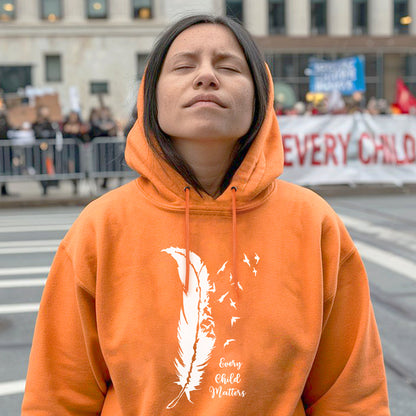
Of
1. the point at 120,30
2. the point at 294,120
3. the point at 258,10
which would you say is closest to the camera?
the point at 294,120

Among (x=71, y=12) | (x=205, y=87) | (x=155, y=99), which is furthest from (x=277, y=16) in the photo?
(x=205, y=87)

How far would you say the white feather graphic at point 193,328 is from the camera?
173cm

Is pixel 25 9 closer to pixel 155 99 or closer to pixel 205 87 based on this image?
pixel 155 99

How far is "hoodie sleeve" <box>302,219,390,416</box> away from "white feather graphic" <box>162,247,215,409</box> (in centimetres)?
32

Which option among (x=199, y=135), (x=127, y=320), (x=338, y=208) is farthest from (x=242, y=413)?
(x=338, y=208)

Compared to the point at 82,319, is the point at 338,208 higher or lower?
A: lower

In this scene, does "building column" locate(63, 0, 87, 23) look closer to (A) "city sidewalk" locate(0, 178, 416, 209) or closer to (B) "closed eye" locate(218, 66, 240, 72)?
(A) "city sidewalk" locate(0, 178, 416, 209)

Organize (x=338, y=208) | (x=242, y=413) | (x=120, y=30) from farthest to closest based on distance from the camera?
(x=120, y=30)
(x=338, y=208)
(x=242, y=413)

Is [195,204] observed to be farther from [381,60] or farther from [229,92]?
[381,60]

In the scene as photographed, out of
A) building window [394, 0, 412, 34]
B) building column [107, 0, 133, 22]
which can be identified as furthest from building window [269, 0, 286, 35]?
building column [107, 0, 133, 22]

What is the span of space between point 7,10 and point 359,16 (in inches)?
795

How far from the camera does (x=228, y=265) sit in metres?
1.77

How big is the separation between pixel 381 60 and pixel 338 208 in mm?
31529

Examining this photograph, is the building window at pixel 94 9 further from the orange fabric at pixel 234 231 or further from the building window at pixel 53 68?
the orange fabric at pixel 234 231
